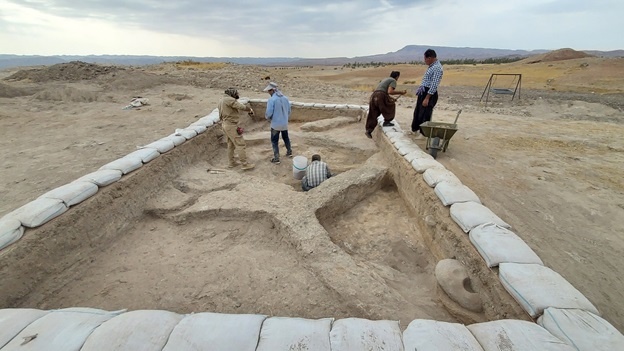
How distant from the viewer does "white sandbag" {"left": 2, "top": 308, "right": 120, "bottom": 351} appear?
62.5 inches

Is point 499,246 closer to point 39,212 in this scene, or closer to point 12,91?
point 39,212

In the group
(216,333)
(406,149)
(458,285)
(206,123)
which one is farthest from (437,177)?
(206,123)

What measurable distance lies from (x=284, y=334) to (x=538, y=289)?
169cm

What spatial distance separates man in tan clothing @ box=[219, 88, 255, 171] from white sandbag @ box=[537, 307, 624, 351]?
4734 mm

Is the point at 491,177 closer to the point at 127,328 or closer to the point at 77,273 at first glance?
the point at 127,328

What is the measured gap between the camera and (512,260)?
217 centimetres

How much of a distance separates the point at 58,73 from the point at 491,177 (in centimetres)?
1865

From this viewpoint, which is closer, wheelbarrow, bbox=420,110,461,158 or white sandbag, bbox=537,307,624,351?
white sandbag, bbox=537,307,624,351

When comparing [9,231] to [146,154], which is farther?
[146,154]

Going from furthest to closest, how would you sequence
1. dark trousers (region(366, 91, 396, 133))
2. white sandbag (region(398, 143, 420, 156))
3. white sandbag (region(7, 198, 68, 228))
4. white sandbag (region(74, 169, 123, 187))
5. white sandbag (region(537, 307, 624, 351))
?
1. dark trousers (region(366, 91, 396, 133))
2. white sandbag (region(398, 143, 420, 156))
3. white sandbag (region(74, 169, 123, 187))
4. white sandbag (region(7, 198, 68, 228))
5. white sandbag (region(537, 307, 624, 351))

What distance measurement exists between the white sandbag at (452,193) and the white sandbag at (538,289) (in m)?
1.01

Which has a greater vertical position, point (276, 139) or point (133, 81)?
point (133, 81)

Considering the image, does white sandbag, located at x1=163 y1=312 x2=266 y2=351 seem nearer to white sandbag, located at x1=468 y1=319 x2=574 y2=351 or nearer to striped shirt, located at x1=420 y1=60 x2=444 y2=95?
white sandbag, located at x1=468 y1=319 x2=574 y2=351

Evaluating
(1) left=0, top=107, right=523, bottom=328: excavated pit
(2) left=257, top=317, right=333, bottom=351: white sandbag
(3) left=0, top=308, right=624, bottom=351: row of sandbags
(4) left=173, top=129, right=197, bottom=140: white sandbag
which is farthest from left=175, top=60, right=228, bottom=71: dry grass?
(2) left=257, top=317, right=333, bottom=351: white sandbag
